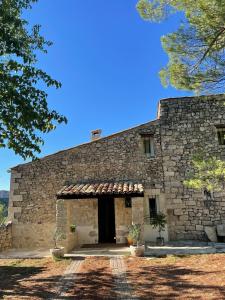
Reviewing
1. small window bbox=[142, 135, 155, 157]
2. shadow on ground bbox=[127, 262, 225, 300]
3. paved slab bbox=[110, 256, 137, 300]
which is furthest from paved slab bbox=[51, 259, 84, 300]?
small window bbox=[142, 135, 155, 157]

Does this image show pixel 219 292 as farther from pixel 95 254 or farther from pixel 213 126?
pixel 213 126

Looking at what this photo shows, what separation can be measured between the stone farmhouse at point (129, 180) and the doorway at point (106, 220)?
46mm

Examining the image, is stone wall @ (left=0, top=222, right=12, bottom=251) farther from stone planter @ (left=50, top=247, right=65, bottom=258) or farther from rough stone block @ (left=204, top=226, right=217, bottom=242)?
rough stone block @ (left=204, top=226, right=217, bottom=242)

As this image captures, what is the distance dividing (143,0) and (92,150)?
7723mm

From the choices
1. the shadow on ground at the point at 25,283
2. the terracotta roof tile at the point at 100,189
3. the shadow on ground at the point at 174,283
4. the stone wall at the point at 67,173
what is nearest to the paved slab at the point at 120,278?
the shadow on ground at the point at 174,283

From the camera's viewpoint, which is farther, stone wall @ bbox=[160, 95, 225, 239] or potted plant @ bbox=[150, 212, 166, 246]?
stone wall @ bbox=[160, 95, 225, 239]

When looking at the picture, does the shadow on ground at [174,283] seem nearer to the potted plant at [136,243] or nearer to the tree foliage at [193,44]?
the potted plant at [136,243]

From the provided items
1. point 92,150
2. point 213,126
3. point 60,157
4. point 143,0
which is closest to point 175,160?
point 213,126

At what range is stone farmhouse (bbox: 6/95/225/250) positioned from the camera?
13.5m

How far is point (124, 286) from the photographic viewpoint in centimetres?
701

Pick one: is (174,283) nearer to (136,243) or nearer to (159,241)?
(136,243)

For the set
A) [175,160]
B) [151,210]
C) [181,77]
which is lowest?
[151,210]

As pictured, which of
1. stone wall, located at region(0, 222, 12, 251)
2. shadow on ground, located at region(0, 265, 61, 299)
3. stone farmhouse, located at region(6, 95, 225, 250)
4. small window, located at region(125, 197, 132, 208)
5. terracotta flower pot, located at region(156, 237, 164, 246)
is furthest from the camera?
small window, located at region(125, 197, 132, 208)

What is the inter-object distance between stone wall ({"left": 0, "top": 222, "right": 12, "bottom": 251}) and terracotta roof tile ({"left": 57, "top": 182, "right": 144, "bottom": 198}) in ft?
10.6
